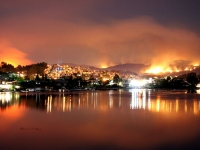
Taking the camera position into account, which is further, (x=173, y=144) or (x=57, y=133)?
(x=57, y=133)

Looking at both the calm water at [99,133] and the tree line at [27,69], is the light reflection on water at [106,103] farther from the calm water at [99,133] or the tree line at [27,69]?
the tree line at [27,69]

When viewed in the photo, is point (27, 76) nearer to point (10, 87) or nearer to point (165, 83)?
point (10, 87)

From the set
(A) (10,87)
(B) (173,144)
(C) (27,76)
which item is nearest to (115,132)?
(B) (173,144)

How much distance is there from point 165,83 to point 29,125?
6917 centimetres

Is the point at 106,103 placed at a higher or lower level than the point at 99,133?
higher

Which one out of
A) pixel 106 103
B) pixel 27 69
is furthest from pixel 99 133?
pixel 27 69

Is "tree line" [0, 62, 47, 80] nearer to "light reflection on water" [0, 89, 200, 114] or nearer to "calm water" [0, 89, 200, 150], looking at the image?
"light reflection on water" [0, 89, 200, 114]

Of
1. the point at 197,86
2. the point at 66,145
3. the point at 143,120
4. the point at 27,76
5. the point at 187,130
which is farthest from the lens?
the point at 197,86

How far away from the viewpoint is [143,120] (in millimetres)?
12891

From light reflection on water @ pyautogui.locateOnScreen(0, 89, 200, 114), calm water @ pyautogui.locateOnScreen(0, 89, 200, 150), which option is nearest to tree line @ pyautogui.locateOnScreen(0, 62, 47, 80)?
light reflection on water @ pyautogui.locateOnScreen(0, 89, 200, 114)

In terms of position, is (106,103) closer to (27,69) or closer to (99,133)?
(99,133)

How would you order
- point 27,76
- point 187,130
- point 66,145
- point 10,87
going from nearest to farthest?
point 66,145 → point 187,130 → point 10,87 → point 27,76

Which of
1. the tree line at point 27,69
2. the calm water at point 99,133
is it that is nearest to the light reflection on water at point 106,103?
the calm water at point 99,133

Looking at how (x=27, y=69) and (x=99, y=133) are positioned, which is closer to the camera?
(x=99, y=133)
